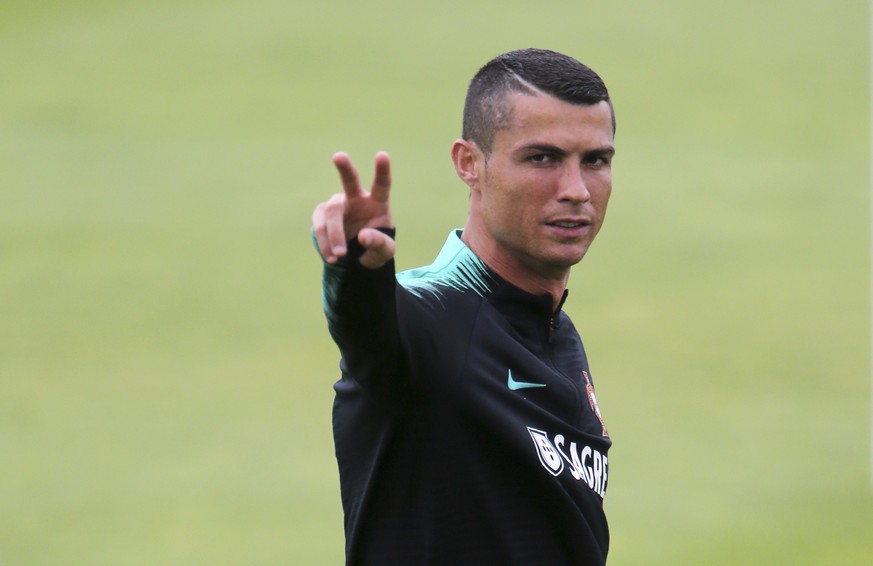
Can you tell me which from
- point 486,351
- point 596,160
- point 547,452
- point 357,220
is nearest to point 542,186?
point 596,160

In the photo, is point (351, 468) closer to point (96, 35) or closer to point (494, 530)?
point (494, 530)

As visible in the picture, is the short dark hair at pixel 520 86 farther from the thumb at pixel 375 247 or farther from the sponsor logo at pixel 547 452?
the thumb at pixel 375 247

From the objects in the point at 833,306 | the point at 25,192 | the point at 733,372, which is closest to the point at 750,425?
the point at 733,372

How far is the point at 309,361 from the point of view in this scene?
11.4m

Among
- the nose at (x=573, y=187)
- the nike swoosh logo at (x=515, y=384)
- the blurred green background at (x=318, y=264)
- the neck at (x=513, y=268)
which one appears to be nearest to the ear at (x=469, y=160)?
the neck at (x=513, y=268)

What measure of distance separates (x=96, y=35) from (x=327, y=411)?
696cm

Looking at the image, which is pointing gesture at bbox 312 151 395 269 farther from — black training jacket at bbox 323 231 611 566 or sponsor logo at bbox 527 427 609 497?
sponsor logo at bbox 527 427 609 497

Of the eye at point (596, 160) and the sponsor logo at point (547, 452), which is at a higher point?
the eye at point (596, 160)

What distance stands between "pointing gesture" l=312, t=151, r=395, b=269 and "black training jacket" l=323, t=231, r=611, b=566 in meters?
0.14

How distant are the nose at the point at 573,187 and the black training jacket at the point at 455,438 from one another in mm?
279

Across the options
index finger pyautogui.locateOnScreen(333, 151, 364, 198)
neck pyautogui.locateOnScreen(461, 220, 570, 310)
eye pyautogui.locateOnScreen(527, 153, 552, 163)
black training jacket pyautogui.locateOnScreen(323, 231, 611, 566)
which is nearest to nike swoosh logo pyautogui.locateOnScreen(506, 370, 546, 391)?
black training jacket pyautogui.locateOnScreen(323, 231, 611, 566)

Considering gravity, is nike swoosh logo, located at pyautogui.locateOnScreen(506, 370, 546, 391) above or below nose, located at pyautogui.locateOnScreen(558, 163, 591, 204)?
below

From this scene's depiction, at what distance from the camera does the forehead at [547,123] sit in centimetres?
345

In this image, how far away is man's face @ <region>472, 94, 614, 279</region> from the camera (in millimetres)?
3434
